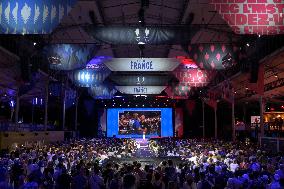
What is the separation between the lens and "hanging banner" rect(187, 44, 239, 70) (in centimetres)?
1725

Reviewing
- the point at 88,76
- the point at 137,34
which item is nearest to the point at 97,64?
the point at 88,76

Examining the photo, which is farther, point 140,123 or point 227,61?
point 140,123

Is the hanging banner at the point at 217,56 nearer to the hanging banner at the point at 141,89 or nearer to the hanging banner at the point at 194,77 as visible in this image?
the hanging banner at the point at 194,77

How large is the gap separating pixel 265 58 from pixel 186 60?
7571mm

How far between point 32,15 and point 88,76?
51.5 ft

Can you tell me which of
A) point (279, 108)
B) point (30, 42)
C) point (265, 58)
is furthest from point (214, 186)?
point (279, 108)

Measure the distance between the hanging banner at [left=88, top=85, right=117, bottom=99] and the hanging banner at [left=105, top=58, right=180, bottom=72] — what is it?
11825mm

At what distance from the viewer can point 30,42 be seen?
19812 mm

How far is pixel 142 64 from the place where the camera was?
19719mm

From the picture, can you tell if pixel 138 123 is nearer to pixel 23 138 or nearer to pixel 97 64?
pixel 97 64

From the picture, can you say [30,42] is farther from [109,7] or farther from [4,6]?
[4,6]

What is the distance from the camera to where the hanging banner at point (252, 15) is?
29.3ft

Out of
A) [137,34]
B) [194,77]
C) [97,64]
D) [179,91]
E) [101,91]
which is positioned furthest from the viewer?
[101,91]

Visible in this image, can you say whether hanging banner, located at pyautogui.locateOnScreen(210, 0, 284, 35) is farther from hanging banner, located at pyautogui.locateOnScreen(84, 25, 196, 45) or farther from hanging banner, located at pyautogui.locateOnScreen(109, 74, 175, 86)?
hanging banner, located at pyautogui.locateOnScreen(109, 74, 175, 86)
